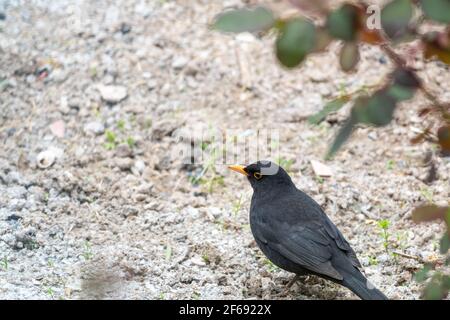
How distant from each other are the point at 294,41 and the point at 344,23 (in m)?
0.17

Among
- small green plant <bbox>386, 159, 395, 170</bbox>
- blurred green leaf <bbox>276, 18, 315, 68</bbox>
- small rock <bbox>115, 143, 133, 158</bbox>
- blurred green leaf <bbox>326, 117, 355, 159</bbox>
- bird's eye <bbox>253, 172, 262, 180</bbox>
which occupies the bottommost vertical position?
small green plant <bbox>386, 159, 395, 170</bbox>

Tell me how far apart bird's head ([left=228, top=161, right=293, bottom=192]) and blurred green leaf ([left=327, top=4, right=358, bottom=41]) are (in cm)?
339

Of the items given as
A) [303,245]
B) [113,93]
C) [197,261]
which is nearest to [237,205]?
[197,261]

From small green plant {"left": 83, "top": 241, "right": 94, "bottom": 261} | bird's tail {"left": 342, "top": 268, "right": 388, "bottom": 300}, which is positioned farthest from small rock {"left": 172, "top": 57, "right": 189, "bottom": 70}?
bird's tail {"left": 342, "top": 268, "right": 388, "bottom": 300}

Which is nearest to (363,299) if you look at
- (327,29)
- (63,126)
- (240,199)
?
(240,199)

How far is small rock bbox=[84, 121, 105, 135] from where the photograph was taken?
6703 millimetres

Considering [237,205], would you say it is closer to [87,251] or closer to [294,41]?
[87,251]

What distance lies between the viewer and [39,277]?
16.7ft

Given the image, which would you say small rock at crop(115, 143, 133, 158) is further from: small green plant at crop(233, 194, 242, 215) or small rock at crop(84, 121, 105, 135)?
small green plant at crop(233, 194, 242, 215)

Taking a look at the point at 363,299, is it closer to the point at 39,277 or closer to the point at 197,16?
the point at 39,277

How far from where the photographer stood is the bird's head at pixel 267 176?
18.6 ft

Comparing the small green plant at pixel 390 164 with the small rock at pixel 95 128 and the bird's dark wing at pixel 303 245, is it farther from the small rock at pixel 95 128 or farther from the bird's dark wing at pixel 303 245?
the small rock at pixel 95 128

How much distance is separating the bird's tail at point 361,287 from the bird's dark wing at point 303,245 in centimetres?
8

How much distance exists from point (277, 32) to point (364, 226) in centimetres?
382
